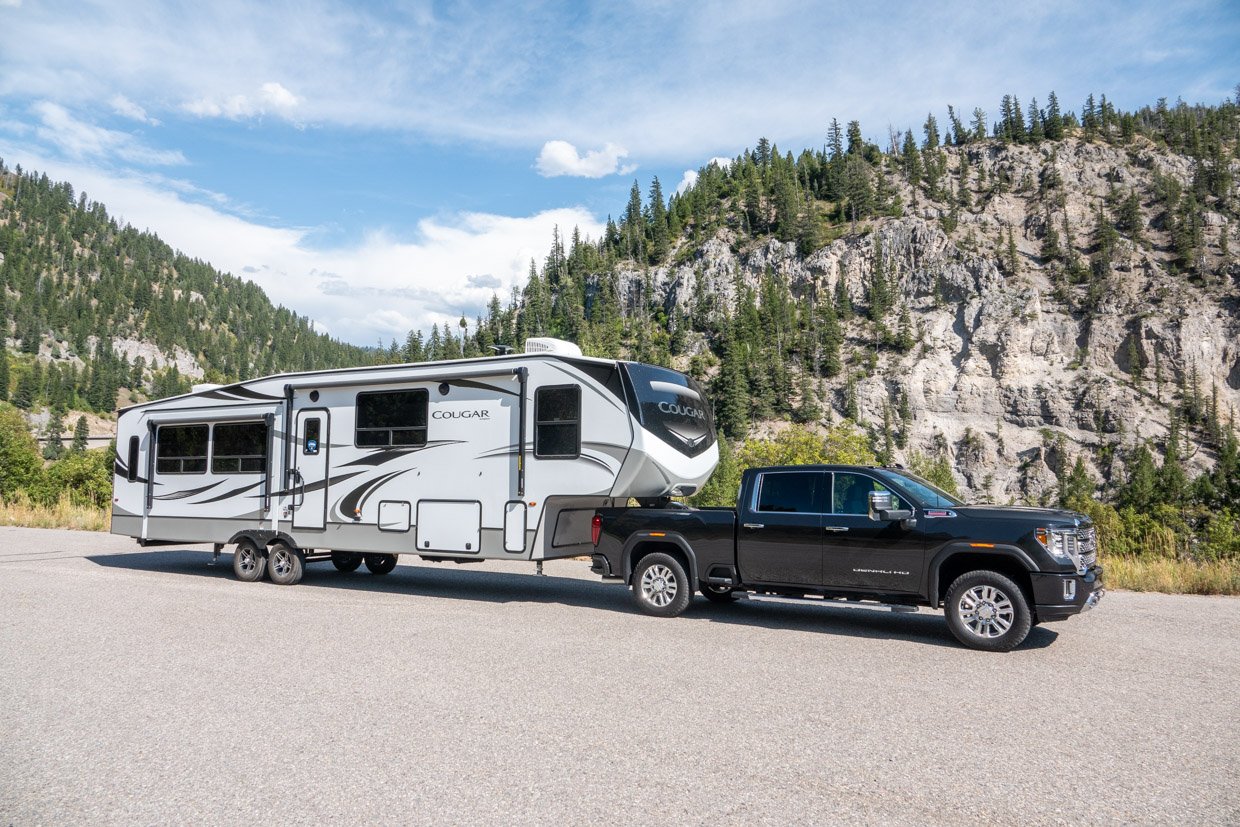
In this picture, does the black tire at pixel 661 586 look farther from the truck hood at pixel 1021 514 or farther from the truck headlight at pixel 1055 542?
the truck headlight at pixel 1055 542

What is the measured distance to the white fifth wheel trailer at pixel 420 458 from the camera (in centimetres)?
1077

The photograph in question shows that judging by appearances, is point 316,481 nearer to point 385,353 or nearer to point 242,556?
point 242,556

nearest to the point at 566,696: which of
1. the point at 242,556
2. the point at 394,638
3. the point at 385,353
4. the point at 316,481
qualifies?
the point at 394,638

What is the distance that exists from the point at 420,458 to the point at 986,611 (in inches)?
298

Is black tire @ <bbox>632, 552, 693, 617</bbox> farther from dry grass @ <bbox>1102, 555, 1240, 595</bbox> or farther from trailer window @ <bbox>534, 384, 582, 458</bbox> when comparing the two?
dry grass @ <bbox>1102, 555, 1240, 595</bbox>

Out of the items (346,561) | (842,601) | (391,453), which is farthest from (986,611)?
(346,561)

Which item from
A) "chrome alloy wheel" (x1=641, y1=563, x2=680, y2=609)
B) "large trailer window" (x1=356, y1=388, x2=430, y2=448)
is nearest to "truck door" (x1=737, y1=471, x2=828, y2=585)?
"chrome alloy wheel" (x1=641, y1=563, x2=680, y2=609)

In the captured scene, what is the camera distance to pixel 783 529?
31.1 ft

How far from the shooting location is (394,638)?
28.1ft

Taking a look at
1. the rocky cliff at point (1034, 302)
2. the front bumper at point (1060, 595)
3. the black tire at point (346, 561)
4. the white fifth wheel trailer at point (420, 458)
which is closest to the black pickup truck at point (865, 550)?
the front bumper at point (1060, 595)

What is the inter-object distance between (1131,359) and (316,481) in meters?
154

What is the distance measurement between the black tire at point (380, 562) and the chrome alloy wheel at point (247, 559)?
6.19 feet

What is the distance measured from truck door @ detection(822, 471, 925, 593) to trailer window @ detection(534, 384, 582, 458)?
338 centimetres

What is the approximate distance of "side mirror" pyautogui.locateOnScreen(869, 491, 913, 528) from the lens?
8.60 metres
